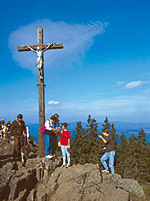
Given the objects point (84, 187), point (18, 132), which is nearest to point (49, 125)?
point (18, 132)

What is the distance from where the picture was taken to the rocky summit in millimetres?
6059

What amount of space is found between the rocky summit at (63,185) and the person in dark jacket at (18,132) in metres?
1.24

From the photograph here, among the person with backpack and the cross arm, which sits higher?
the cross arm

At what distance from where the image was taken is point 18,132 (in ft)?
28.2

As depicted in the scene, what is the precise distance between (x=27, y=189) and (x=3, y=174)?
1135 millimetres

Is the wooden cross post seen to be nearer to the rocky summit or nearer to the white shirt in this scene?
the white shirt

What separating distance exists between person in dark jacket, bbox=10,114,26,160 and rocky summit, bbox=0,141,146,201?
124 cm

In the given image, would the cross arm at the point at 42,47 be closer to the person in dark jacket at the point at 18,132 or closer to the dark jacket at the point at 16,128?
the person in dark jacket at the point at 18,132

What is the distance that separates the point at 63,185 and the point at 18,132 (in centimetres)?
368

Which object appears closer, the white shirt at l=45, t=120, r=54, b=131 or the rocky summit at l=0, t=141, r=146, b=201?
the rocky summit at l=0, t=141, r=146, b=201

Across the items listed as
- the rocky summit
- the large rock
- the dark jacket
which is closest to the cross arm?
the dark jacket

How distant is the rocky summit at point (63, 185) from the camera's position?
19.9ft

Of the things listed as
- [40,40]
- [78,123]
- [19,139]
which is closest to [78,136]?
[78,123]

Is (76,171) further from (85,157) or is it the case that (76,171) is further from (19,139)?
(85,157)
